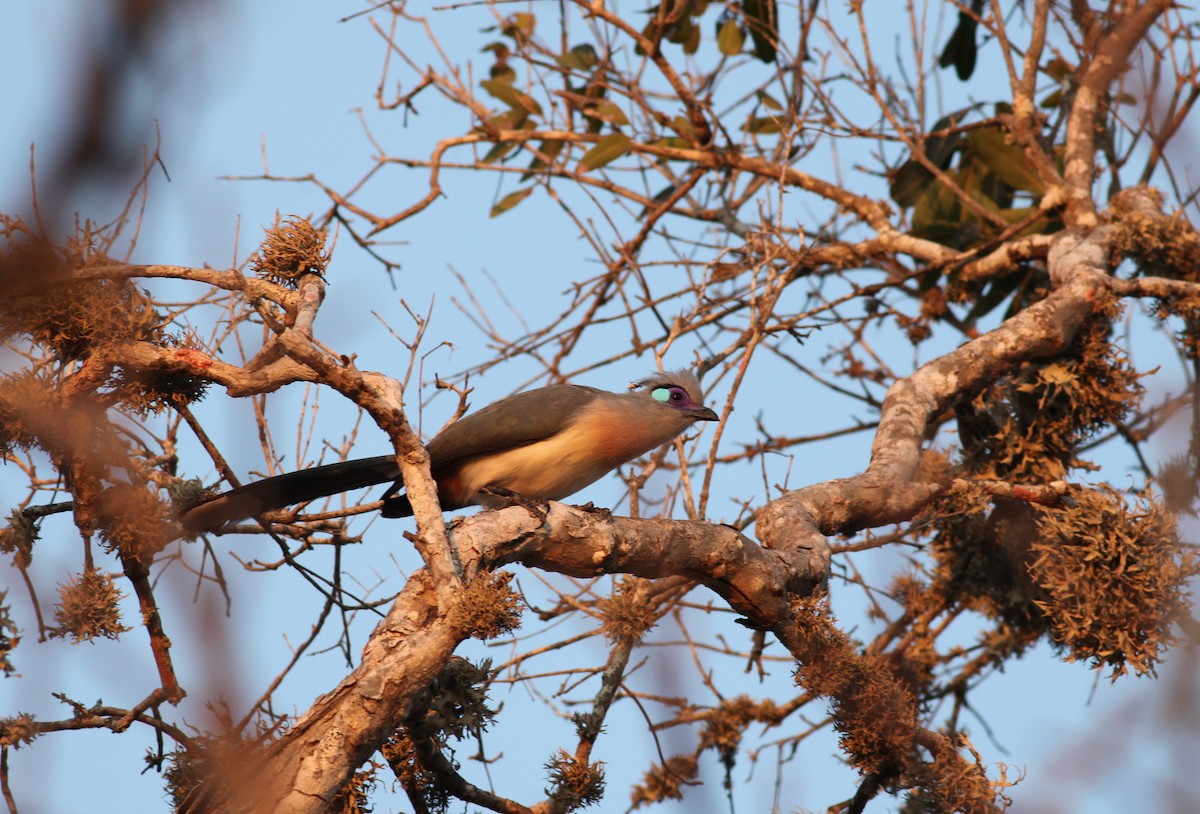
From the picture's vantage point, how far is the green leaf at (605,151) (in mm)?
6195

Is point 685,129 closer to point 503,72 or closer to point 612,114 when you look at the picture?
point 612,114

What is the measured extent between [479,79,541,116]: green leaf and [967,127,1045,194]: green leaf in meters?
2.61

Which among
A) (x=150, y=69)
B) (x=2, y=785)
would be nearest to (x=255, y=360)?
(x=2, y=785)

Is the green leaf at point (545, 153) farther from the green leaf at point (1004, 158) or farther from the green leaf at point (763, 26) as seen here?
the green leaf at point (1004, 158)

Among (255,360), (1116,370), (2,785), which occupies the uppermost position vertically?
(1116,370)

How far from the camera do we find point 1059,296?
5410 mm

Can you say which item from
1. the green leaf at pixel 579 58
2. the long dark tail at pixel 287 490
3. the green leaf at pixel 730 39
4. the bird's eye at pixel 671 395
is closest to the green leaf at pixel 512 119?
the green leaf at pixel 579 58

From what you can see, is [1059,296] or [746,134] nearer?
[1059,296]

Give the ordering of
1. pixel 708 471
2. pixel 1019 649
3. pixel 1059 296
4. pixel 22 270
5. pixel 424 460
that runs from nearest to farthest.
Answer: pixel 22 270, pixel 424 460, pixel 708 471, pixel 1059 296, pixel 1019 649

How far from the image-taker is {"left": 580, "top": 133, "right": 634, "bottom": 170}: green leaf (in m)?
6.20

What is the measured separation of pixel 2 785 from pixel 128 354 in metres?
1.25

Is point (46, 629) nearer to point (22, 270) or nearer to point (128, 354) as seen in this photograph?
point (128, 354)

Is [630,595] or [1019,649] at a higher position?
[1019,649]

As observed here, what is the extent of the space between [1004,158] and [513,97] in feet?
9.62
